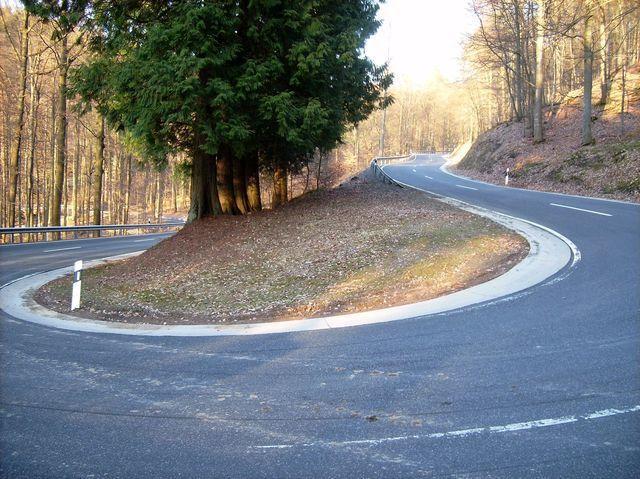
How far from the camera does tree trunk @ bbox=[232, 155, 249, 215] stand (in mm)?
18359

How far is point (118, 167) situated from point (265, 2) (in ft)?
121

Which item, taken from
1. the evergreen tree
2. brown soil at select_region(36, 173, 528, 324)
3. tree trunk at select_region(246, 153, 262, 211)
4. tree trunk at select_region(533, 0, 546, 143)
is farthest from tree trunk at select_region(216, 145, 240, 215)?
tree trunk at select_region(533, 0, 546, 143)

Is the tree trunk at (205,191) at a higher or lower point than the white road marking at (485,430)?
higher

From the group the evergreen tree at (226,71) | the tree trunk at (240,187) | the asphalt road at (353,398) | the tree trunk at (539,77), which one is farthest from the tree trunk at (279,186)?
the tree trunk at (539,77)

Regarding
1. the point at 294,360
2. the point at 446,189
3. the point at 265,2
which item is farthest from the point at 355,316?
the point at 446,189

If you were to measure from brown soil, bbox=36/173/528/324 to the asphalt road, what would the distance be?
6.88 feet

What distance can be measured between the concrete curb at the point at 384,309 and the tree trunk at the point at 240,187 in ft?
26.4

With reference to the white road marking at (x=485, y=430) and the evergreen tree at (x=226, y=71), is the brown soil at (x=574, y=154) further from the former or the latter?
the white road marking at (x=485, y=430)

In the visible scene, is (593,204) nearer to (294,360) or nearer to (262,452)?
(294,360)

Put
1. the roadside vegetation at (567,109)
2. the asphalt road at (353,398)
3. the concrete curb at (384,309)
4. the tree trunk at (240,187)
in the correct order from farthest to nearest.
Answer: the roadside vegetation at (567,109) < the tree trunk at (240,187) < the concrete curb at (384,309) < the asphalt road at (353,398)

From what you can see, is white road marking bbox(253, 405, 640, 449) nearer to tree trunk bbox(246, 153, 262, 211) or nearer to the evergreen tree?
the evergreen tree

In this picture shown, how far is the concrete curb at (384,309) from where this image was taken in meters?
7.89

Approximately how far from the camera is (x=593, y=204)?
18.2 meters

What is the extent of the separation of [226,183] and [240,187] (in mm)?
767
